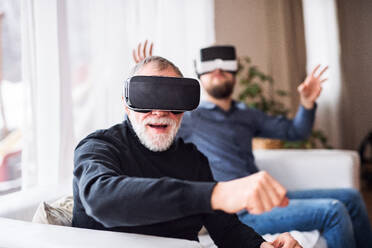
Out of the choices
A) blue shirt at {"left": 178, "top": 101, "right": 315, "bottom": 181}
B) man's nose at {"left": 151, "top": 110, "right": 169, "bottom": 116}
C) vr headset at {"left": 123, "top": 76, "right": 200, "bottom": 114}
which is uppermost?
vr headset at {"left": 123, "top": 76, "right": 200, "bottom": 114}

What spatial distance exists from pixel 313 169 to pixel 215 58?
0.76 m

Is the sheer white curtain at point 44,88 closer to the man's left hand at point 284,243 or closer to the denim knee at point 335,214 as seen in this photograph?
the man's left hand at point 284,243

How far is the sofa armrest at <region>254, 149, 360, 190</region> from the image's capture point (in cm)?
204

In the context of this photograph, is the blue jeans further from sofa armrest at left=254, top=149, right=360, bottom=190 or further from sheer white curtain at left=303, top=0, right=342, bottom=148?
sheer white curtain at left=303, top=0, right=342, bottom=148

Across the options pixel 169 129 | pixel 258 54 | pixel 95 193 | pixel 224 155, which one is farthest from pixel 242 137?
pixel 258 54

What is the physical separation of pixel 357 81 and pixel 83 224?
2331mm

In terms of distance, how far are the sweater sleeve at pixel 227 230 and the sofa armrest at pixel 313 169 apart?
1.01 m

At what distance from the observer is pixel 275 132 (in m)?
2.15

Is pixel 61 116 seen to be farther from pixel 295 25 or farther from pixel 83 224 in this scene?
pixel 295 25

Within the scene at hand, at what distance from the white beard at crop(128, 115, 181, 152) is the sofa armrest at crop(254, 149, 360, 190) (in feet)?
3.89

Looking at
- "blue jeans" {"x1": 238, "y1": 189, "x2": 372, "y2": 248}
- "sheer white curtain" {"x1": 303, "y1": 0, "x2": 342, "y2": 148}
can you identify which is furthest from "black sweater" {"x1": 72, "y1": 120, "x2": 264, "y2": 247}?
"sheer white curtain" {"x1": 303, "y1": 0, "x2": 342, "y2": 148}

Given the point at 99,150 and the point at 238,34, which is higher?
the point at 238,34

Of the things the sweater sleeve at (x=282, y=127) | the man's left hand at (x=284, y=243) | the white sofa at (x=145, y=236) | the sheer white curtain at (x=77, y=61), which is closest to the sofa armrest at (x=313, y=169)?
the white sofa at (x=145, y=236)

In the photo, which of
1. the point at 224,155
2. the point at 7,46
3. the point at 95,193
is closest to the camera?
the point at 95,193
